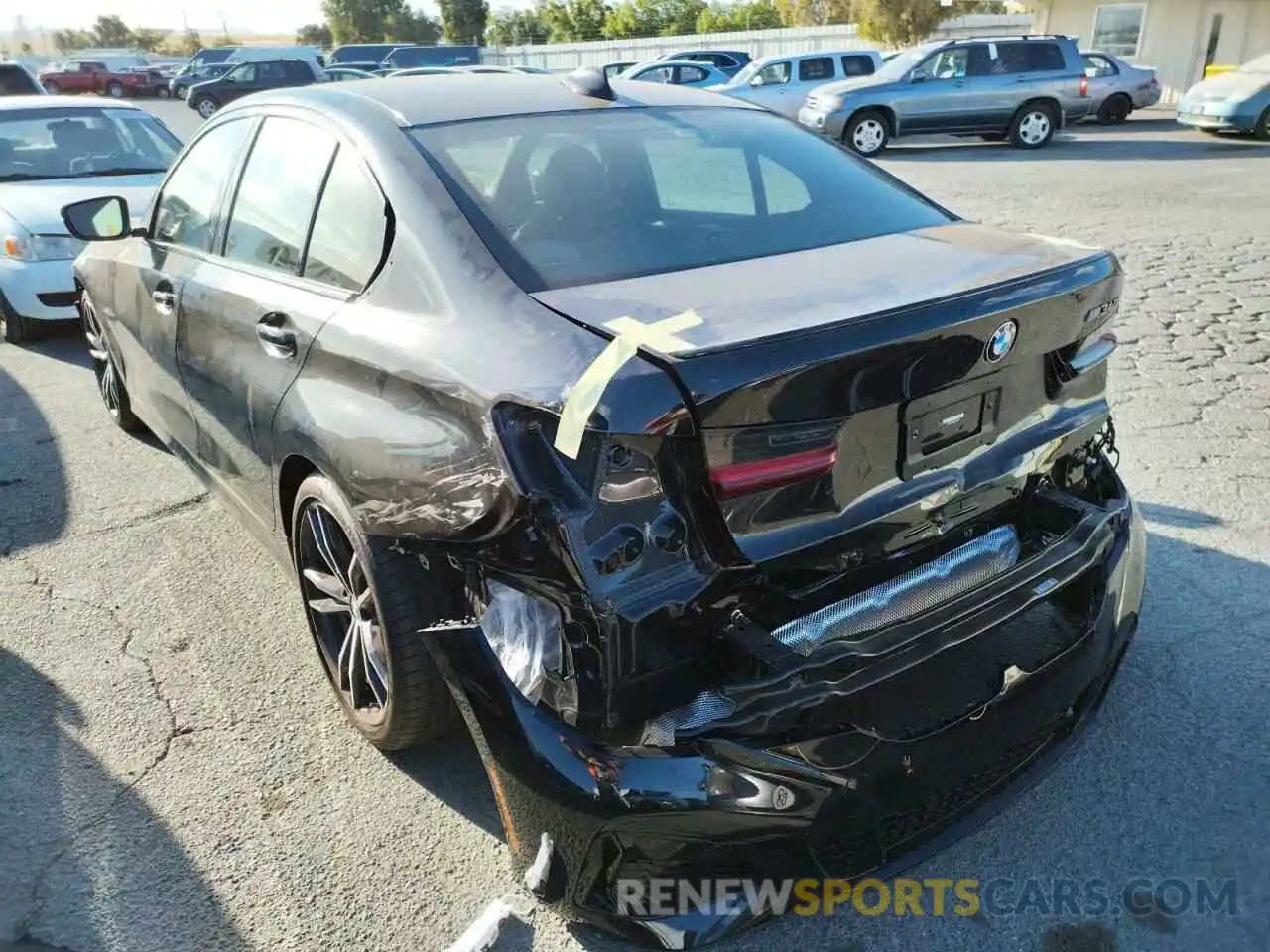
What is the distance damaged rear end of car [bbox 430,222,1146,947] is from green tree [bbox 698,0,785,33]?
152 ft

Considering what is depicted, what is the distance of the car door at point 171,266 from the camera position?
11.2 feet

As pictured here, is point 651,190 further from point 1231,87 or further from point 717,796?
point 1231,87

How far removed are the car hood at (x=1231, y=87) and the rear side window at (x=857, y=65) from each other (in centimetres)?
564

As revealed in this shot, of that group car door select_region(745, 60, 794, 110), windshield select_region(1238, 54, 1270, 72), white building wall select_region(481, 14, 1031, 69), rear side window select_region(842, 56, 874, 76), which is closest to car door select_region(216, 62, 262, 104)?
white building wall select_region(481, 14, 1031, 69)

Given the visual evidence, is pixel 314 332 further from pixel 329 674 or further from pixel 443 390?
pixel 329 674

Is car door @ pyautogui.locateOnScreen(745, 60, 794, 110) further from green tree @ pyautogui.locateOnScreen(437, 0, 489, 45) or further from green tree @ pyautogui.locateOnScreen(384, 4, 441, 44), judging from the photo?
green tree @ pyautogui.locateOnScreen(384, 4, 441, 44)

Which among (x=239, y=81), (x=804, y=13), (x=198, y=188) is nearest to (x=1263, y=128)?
(x=198, y=188)

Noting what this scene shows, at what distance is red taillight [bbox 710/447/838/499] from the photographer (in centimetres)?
182

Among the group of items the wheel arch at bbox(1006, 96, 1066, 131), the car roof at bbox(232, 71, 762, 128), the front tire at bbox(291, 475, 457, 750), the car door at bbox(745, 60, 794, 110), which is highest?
the car roof at bbox(232, 71, 762, 128)

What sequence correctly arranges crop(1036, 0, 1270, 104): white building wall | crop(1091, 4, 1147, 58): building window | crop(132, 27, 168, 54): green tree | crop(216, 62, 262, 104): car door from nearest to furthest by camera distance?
crop(1036, 0, 1270, 104): white building wall, crop(1091, 4, 1147, 58): building window, crop(216, 62, 262, 104): car door, crop(132, 27, 168, 54): green tree

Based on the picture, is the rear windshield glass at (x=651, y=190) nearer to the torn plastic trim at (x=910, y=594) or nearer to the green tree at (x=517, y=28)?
the torn plastic trim at (x=910, y=594)

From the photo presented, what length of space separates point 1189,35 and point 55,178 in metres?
26.4

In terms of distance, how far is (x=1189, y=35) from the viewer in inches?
953

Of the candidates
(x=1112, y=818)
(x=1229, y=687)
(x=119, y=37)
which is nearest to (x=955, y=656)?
(x=1112, y=818)
